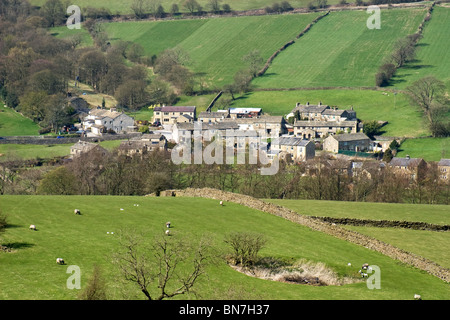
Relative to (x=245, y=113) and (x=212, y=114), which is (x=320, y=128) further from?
(x=212, y=114)

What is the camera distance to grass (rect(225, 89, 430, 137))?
433 ft

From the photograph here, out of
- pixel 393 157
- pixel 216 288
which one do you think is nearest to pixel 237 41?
pixel 393 157

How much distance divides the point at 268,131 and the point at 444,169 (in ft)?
146

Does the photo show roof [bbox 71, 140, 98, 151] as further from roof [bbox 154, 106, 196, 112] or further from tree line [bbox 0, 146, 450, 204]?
roof [bbox 154, 106, 196, 112]

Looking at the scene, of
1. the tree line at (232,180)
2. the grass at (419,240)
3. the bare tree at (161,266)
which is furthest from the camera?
the tree line at (232,180)

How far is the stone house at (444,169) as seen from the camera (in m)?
95.8

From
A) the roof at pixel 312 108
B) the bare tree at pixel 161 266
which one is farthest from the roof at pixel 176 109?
the bare tree at pixel 161 266

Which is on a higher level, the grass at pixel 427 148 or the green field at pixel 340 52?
the green field at pixel 340 52

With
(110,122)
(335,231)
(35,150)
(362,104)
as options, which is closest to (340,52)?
(362,104)

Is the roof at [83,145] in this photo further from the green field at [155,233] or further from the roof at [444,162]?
the green field at [155,233]

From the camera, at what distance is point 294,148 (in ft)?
405

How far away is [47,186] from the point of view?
3145 inches

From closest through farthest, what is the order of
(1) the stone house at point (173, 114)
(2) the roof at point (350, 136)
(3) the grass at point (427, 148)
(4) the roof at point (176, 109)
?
1. (3) the grass at point (427, 148)
2. (2) the roof at point (350, 136)
3. (1) the stone house at point (173, 114)
4. (4) the roof at point (176, 109)

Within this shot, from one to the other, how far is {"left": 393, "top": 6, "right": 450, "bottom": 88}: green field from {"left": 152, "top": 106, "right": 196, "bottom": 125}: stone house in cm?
4785
